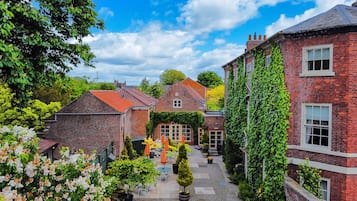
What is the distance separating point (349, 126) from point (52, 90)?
Answer: 1106 inches

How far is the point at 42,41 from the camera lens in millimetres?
11844

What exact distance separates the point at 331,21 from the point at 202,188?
13.0 meters

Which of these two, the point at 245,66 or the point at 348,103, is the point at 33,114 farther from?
the point at 348,103

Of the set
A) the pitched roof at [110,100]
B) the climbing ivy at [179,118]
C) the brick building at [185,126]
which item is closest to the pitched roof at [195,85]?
the brick building at [185,126]

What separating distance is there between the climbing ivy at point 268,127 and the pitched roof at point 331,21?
1546 millimetres

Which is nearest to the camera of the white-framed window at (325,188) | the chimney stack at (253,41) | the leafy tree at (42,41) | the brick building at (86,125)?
the leafy tree at (42,41)

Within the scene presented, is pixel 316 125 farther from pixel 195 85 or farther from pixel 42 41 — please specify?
pixel 195 85

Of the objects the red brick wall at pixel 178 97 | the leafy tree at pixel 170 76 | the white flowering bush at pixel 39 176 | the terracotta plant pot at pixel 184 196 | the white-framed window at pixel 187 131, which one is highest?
the leafy tree at pixel 170 76

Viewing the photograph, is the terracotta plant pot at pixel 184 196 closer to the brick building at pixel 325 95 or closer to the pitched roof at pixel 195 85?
the brick building at pixel 325 95

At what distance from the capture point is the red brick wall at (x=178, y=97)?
3775cm

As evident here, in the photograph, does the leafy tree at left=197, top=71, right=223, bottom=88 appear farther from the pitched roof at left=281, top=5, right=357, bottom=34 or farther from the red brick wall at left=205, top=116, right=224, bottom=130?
the pitched roof at left=281, top=5, right=357, bottom=34

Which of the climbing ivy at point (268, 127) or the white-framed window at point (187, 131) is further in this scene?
the white-framed window at point (187, 131)

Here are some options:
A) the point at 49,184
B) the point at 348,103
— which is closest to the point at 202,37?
the point at 348,103

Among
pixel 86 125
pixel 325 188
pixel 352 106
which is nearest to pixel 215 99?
pixel 86 125
